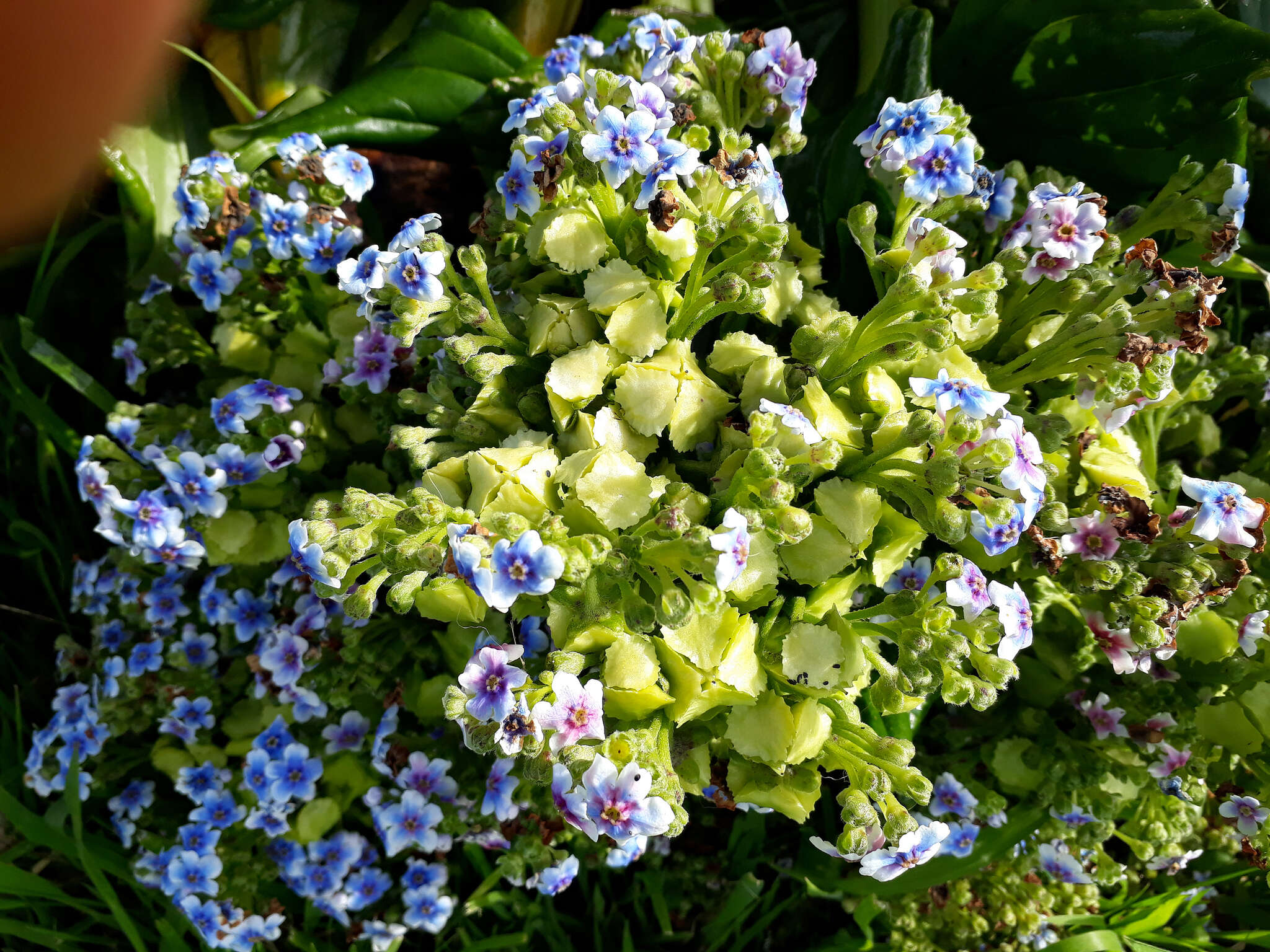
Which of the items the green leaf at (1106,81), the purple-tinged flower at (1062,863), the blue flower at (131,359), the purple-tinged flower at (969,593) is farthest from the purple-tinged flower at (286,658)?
the green leaf at (1106,81)

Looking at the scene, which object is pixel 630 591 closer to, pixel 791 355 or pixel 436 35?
pixel 791 355

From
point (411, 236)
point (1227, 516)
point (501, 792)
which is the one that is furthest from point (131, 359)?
point (1227, 516)

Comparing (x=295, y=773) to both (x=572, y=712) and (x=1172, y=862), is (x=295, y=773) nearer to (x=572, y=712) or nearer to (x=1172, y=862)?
(x=572, y=712)

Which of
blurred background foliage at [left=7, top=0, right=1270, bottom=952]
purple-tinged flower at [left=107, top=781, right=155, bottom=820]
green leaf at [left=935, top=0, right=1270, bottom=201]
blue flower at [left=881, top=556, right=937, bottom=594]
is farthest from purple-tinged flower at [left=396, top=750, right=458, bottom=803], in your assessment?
green leaf at [left=935, top=0, right=1270, bottom=201]

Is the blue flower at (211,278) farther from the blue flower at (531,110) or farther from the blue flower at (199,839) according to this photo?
the blue flower at (199,839)

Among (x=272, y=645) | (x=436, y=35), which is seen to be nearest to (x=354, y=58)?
→ (x=436, y=35)

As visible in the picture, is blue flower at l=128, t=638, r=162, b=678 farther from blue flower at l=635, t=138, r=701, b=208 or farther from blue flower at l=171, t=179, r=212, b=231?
blue flower at l=635, t=138, r=701, b=208
